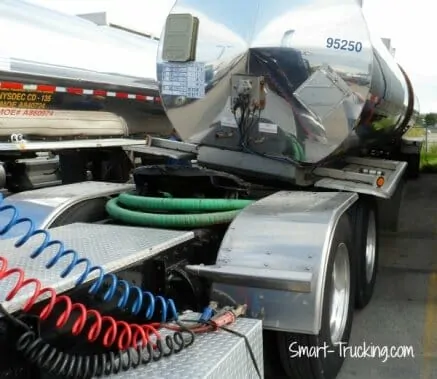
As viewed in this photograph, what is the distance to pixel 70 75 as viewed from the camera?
6.70 m

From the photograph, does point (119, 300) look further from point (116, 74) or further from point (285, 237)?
point (116, 74)

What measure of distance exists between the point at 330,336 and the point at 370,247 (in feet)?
6.76

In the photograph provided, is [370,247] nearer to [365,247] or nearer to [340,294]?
[365,247]

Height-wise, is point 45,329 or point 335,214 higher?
point 335,214

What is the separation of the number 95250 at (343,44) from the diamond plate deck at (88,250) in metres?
1.69

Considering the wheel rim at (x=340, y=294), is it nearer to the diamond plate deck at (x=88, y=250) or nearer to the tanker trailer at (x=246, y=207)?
the tanker trailer at (x=246, y=207)

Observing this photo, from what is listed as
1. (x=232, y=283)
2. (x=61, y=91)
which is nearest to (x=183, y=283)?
(x=232, y=283)

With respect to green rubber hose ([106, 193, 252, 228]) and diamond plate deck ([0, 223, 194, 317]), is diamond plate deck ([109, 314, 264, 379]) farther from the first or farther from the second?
green rubber hose ([106, 193, 252, 228])

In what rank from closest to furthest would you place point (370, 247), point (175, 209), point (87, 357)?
1. point (87, 357)
2. point (175, 209)
3. point (370, 247)

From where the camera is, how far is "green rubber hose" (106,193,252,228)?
3.41m

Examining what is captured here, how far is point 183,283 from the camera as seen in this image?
10.2 feet

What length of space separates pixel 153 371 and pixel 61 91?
5.10 metres

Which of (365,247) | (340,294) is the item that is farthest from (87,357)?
(365,247)

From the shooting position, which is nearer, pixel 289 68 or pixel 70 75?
pixel 289 68
